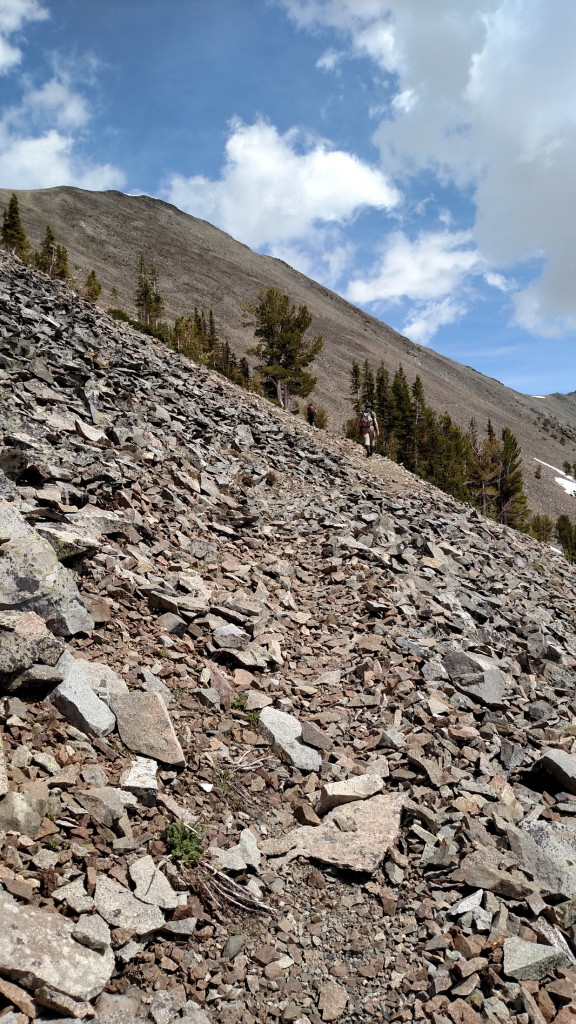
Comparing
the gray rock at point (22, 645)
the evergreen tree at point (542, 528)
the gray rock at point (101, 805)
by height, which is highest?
the evergreen tree at point (542, 528)

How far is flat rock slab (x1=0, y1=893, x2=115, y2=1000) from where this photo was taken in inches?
122

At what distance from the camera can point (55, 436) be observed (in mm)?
10773

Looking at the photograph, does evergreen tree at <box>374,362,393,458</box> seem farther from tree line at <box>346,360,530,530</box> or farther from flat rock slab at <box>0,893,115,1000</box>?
flat rock slab at <box>0,893,115,1000</box>

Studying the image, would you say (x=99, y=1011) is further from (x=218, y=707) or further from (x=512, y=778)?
(x=512, y=778)

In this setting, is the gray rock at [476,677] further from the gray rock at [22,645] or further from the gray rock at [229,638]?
the gray rock at [22,645]

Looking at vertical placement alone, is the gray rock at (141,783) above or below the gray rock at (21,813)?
below

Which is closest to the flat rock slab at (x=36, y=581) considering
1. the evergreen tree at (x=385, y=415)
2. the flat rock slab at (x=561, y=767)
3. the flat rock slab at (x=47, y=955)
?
the flat rock slab at (x=47, y=955)

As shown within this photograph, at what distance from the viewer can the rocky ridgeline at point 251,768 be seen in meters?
3.95

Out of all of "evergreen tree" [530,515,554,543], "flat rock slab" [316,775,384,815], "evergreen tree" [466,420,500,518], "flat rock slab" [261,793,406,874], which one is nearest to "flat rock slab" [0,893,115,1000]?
"flat rock slab" [261,793,406,874]

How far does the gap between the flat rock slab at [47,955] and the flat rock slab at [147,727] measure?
191 cm

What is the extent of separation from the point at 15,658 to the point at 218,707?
2753 mm

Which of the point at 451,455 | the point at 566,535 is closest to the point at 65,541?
the point at 451,455

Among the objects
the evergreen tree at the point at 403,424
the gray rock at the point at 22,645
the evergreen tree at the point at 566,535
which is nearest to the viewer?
the gray rock at the point at 22,645

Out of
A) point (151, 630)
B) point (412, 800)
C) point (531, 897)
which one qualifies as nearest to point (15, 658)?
point (151, 630)
